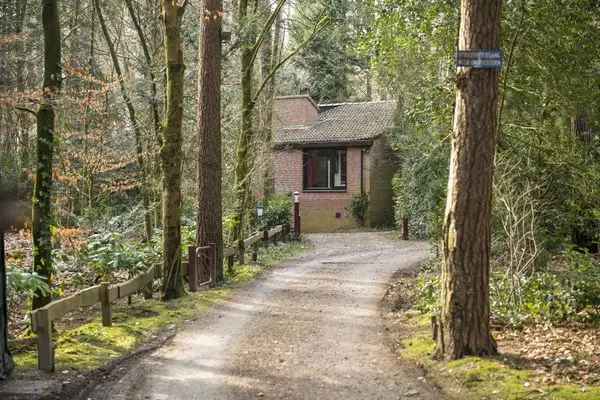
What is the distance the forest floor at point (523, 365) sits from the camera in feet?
22.0

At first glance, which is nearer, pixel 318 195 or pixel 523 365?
pixel 523 365

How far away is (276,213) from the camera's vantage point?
2723 centimetres

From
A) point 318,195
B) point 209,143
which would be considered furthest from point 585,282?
point 318,195

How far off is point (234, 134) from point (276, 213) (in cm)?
658

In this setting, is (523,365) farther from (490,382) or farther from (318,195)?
(318,195)

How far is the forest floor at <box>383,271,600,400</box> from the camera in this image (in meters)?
6.71

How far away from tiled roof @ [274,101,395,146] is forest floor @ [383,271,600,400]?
2290cm

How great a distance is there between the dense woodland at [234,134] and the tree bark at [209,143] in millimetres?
31

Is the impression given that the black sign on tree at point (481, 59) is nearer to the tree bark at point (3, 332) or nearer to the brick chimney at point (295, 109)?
the tree bark at point (3, 332)

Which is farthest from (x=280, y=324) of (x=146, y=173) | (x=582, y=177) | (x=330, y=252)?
(x=330, y=252)

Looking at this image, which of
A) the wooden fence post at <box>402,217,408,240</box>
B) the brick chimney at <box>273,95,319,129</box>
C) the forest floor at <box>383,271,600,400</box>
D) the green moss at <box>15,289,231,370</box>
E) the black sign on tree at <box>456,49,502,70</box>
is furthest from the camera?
the brick chimney at <box>273,95,319,129</box>

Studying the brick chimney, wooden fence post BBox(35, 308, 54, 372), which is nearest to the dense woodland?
wooden fence post BBox(35, 308, 54, 372)

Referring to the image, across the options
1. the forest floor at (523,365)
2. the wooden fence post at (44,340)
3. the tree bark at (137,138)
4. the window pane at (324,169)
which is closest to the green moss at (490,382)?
the forest floor at (523,365)

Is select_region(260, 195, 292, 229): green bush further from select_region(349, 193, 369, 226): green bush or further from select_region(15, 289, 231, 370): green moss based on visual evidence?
select_region(15, 289, 231, 370): green moss
